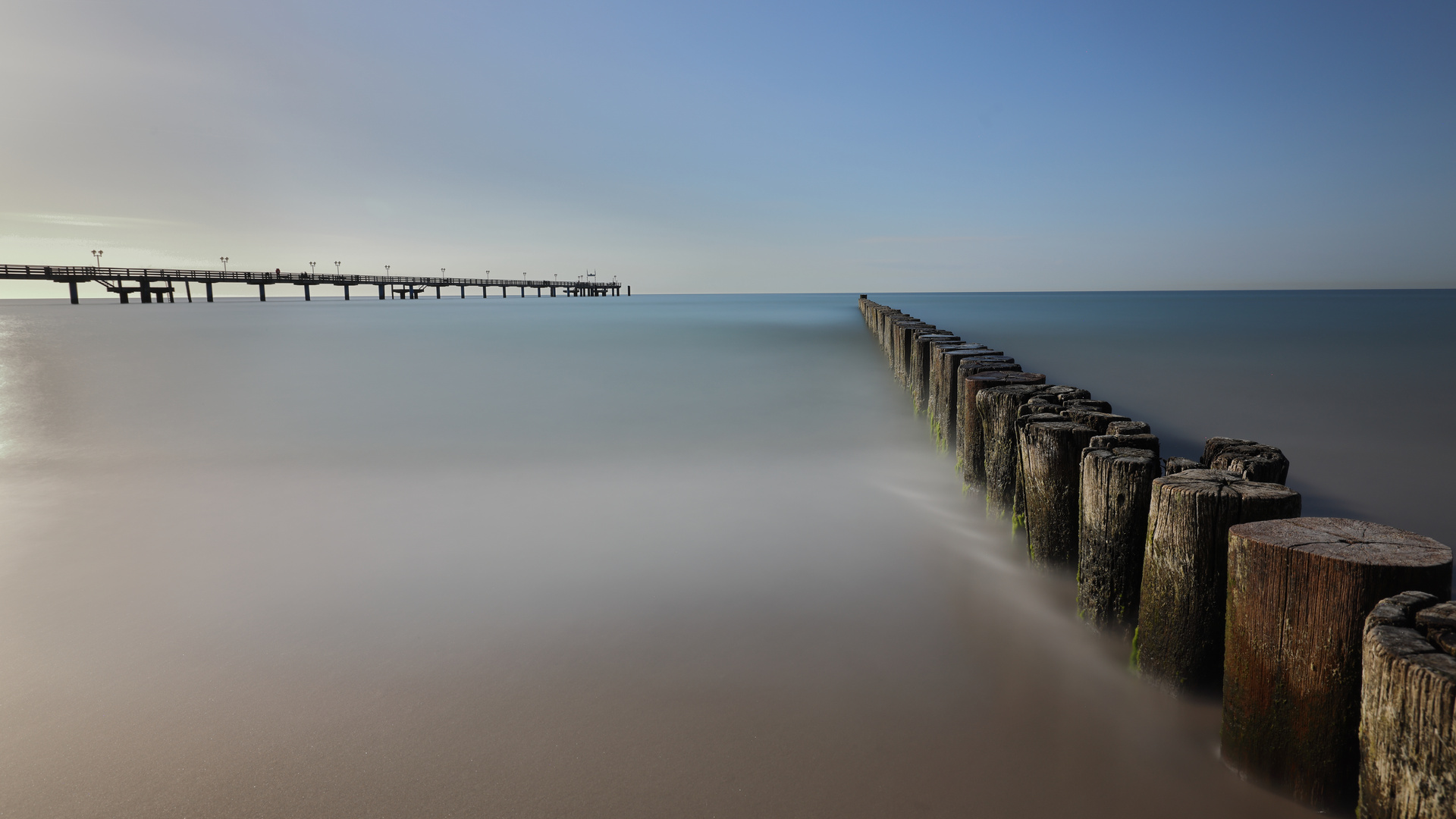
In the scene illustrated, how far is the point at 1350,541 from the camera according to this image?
1.87 meters

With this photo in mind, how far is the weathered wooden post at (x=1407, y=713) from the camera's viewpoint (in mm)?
1400

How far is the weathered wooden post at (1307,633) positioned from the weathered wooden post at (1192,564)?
0.18 meters

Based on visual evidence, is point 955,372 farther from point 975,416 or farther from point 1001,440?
point 1001,440

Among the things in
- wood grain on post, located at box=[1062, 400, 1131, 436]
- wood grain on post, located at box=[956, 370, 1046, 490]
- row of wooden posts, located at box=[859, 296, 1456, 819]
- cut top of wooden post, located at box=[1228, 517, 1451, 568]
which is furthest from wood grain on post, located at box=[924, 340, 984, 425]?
cut top of wooden post, located at box=[1228, 517, 1451, 568]

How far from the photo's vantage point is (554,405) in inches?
395

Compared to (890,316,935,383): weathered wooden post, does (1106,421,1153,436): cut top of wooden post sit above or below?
below

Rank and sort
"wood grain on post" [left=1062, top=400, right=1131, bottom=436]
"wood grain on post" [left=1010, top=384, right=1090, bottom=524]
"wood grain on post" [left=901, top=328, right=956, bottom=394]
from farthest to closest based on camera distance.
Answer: "wood grain on post" [left=901, top=328, right=956, bottom=394] < "wood grain on post" [left=1010, top=384, right=1090, bottom=524] < "wood grain on post" [left=1062, top=400, right=1131, bottom=436]

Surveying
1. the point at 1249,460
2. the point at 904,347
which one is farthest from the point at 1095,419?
the point at 904,347

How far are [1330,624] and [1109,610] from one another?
1.11 metres

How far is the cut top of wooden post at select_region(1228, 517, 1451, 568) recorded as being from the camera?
5.72 ft

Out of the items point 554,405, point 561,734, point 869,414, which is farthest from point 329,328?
point 561,734

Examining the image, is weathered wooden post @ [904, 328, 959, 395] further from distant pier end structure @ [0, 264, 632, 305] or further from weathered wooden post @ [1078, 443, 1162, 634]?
distant pier end structure @ [0, 264, 632, 305]

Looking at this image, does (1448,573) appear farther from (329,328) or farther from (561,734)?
(329,328)

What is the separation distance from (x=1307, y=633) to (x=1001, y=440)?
2508 millimetres
